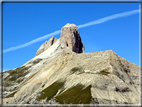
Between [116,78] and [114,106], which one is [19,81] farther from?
[114,106]

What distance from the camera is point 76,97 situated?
99.2 m

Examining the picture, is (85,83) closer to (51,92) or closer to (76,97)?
(76,97)

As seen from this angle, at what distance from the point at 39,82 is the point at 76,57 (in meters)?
34.5

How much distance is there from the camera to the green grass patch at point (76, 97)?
310 feet

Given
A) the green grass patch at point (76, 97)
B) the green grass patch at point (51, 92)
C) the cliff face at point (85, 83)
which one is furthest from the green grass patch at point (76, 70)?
the green grass patch at point (76, 97)

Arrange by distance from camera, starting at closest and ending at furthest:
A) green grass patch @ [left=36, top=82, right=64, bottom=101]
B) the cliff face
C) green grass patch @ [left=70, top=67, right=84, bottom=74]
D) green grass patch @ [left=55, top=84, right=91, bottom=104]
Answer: green grass patch @ [left=55, top=84, right=91, bottom=104] < the cliff face < green grass patch @ [left=36, top=82, right=64, bottom=101] < green grass patch @ [left=70, top=67, right=84, bottom=74]

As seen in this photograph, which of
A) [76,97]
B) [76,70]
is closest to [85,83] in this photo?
[76,97]

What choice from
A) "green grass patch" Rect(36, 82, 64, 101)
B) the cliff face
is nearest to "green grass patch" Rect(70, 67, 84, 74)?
the cliff face

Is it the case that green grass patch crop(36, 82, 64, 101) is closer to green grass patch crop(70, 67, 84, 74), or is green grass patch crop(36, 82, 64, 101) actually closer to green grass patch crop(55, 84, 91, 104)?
green grass patch crop(70, 67, 84, 74)

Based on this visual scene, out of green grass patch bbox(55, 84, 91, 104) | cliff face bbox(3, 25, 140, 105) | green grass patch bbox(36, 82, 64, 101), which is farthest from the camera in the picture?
green grass patch bbox(36, 82, 64, 101)

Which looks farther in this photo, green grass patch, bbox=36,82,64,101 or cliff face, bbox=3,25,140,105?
green grass patch, bbox=36,82,64,101

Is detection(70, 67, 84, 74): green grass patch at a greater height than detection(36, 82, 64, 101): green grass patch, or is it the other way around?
detection(70, 67, 84, 74): green grass patch

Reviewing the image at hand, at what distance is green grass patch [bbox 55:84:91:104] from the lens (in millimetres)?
94619

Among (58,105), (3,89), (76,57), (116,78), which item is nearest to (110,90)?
(116,78)
